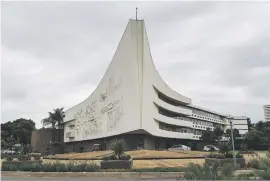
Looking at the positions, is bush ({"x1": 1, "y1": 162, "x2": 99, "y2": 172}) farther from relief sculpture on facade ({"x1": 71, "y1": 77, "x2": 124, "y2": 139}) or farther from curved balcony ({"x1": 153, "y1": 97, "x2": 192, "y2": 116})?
curved balcony ({"x1": 153, "y1": 97, "x2": 192, "y2": 116})

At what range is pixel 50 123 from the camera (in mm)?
83188

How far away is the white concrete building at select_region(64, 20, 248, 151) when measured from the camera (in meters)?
49.4

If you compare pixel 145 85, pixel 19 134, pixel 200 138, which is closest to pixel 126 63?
pixel 145 85

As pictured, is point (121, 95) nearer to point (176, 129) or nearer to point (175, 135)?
point (175, 135)

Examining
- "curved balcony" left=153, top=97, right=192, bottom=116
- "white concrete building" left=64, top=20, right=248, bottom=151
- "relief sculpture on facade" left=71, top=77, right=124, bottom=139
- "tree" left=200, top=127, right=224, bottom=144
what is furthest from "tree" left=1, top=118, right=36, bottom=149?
"tree" left=200, top=127, right=224, bottom=144

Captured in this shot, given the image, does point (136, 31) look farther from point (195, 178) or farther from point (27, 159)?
point (195, 178)

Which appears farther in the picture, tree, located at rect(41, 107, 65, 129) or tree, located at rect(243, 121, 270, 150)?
tree, located at rect(41, 107, 65, 129)

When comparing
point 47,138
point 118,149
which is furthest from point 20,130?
point 118,149

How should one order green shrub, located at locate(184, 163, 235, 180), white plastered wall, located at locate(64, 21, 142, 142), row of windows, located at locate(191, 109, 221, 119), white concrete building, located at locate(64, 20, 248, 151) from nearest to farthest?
1. green shrub, located at locate(184, 163, 235, 180)
2. white plastered wall, located at locate(64, 21, 142, 142)
3. white concrete building, located at locate(64, 20, 248, 151)
4. row of windows, located at locate(191, 109, 221, 119)

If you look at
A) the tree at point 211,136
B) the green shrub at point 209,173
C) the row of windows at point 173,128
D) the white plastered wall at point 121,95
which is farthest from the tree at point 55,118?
the green shrub at point 209,173

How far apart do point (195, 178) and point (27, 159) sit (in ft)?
52.3

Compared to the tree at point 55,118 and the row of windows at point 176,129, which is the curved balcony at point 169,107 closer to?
the row of windows at point 176,129

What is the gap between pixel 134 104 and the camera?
1933 inches

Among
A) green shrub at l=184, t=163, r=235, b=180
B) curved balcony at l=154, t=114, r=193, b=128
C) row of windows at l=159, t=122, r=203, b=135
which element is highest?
curved balcony at l=154, t=114, r=193, b=128
